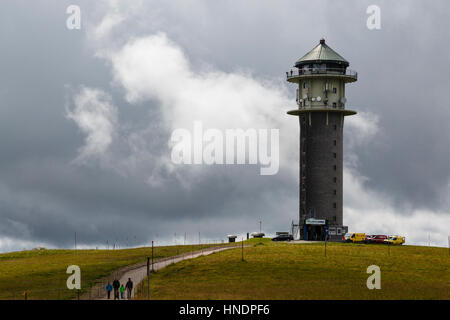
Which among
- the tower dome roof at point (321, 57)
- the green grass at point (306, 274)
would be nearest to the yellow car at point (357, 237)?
the green grass at point (306, 274)

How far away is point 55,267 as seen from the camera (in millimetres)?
132125

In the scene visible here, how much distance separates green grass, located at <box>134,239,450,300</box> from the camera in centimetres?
10006

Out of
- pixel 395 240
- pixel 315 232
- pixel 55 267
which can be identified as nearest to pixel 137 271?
pixel 55 267

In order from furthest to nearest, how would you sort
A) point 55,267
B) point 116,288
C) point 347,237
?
point 347,237 → point 55,267 → point 116,288

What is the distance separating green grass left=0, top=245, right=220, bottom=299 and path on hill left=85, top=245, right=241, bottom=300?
1665mm

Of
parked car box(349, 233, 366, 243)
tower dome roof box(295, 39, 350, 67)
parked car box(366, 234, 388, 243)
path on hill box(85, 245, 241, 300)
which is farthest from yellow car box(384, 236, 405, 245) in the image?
tower dome roof box(295, 39, 350, 67)

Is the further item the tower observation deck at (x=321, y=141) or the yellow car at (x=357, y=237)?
the tower observation deck at (x=321, y=141)

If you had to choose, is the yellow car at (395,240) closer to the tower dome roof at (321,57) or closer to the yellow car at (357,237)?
the yellow car at (357,237)

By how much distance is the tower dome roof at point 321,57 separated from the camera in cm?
16562

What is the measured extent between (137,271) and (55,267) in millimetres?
15618

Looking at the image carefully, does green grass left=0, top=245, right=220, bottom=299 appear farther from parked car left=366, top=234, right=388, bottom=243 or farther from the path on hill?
parked car left=366, top=234, right=388, bottom=243

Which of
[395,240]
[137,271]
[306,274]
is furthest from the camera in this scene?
[395,240]

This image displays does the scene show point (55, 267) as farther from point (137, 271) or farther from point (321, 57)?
point (321, 57)
